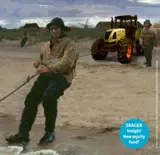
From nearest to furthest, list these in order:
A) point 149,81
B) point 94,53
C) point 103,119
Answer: point 103,119 → point 149,81 → point 94,53

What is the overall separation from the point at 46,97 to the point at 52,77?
0.31 metres

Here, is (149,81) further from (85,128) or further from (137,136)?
(137,136)

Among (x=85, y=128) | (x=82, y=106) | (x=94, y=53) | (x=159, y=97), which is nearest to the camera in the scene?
(x=85, y=128)

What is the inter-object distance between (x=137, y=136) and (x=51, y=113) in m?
1.09

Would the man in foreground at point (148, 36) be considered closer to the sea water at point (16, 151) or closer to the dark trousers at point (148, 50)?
the dark trousers at point (148, 50)

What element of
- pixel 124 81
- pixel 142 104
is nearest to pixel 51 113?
pixel 142 104

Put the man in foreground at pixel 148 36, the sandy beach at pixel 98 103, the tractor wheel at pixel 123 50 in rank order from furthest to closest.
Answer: the tractor wheel at pixel 123 50 → the man in foreground at pixel 148 36 → the sandy beach at pixel 98 103

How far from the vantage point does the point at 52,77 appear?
17.3ft

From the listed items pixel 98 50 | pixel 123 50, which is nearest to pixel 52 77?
pixel 123 50

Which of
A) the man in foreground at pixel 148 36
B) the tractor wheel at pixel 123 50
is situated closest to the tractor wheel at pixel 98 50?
the tractor wheel at pixel 123 50

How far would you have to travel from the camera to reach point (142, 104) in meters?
8.53

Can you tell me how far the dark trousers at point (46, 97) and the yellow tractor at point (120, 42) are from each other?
1052cm

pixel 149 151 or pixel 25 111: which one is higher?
pixel 25 111

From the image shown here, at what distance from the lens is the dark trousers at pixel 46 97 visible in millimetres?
5129
